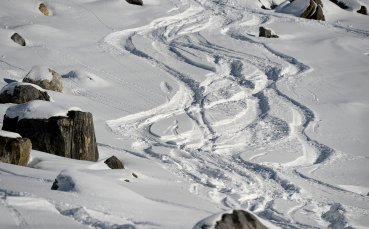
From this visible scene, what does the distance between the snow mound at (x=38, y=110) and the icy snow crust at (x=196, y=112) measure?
11 centimetres

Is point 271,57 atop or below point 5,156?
below

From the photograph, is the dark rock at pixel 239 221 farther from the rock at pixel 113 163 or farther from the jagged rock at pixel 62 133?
the jagged rock at pixel 62 133

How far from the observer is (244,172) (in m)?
8.93

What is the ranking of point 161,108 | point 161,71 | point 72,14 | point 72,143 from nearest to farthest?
point 72,143, point 161,108, point 161,71, point 72,14

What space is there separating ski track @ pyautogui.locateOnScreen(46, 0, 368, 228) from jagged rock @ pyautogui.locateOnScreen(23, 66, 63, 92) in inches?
28.6

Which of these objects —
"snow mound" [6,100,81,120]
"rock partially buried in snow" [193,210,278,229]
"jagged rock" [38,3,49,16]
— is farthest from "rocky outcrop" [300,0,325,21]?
"rock partially buried in snow" [193,210,278,229]

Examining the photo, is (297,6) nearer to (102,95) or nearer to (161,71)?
(161,71)

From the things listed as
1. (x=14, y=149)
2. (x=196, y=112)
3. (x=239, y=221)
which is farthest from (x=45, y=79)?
(x=239, y=221)

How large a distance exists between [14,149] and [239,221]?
141 inches

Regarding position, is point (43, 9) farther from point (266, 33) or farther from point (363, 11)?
point (363, 11)

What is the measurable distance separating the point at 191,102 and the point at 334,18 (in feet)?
38.0

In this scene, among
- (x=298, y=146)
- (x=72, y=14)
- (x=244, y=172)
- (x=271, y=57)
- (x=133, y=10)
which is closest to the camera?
(x=244, y=172)

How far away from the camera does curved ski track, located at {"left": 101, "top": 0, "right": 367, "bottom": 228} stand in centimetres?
823

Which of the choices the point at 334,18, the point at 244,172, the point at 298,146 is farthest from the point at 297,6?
the point at 244,172
